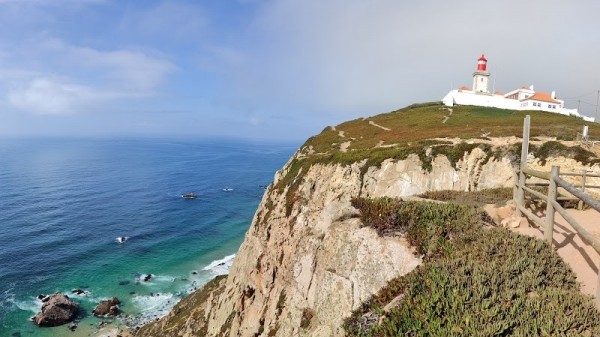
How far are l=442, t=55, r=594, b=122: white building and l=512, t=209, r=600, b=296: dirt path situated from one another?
7908cm

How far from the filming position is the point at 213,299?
3969 centimetres

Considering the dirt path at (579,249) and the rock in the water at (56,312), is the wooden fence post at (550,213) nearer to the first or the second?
the dirt path at (579,249)

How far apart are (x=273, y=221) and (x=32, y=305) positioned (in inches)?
1457

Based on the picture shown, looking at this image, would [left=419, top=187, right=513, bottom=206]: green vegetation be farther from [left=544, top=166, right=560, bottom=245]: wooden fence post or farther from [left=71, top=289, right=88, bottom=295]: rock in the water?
[left=71, top=289, right=88, bottom=295]: rock in the water

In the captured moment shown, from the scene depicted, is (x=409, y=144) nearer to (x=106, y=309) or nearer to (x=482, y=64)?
(x=106, y=309)

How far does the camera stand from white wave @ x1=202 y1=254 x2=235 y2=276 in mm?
58213

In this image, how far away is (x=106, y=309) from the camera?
4625cm

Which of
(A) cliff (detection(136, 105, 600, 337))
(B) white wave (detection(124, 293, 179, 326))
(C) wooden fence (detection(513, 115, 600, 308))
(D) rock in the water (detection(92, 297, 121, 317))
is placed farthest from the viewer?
(D) rock in the water (detection(92, 297, 121, 317))

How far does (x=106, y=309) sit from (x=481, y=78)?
9353 centimetres

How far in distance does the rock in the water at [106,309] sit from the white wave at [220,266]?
Answer: 50.4ft

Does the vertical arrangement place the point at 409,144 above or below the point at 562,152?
above

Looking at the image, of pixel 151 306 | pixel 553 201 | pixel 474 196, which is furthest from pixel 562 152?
pixel 151 306

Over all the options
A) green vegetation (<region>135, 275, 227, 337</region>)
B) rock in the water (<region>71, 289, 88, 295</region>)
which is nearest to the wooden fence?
green vegetation (<region>135, 275, 227, 337</region>)

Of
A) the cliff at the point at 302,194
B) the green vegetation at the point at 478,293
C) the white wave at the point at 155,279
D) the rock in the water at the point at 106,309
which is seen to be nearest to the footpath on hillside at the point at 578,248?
the green vegetation at the point at 478,293
